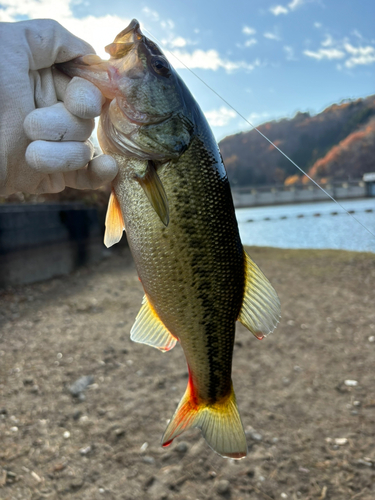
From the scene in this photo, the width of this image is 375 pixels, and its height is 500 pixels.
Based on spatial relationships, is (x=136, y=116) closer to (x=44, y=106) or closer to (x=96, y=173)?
(x=96, y=173)

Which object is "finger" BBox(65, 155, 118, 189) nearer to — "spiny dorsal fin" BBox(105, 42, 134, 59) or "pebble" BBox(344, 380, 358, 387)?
"spiny dorsal fin" BBox(105, 42, 134, 59)

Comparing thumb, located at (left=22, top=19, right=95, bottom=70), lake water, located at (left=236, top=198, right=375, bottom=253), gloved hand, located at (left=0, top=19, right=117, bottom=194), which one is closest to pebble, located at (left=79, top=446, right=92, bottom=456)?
gloved hand, located at (left=0, top=19, right=117, bottom=194)

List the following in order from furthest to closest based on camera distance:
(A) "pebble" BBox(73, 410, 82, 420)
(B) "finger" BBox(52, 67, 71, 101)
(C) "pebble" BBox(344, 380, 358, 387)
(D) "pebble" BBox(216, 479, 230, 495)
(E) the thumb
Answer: (C) "pebble" BBox(344, 380, 358, 387) < (A) "pebble" BBox(73, 410, 82, 420) < (D) "pebble" BBox(216, 479, 230, 495) < (B) "finger" BBox(52, 67, 71, 101) < (E) the thumb

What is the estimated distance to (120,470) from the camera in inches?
108

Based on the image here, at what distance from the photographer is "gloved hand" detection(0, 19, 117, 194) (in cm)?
150

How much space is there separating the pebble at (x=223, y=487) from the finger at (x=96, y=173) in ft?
6.98

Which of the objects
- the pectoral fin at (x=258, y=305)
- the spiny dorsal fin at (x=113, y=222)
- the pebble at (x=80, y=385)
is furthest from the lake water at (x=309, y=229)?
the spiny dorsal fin at (x=113, y=222)

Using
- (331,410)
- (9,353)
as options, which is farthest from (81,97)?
(9,353)

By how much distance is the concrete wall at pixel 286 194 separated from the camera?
18.2 meters

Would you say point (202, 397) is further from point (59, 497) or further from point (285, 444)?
point (285, 444)

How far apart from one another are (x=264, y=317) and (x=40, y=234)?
6.68m

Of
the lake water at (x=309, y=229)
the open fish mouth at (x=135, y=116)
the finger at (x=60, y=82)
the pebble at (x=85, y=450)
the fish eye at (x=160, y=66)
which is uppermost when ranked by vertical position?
the fish eye at (x=160, y=66)

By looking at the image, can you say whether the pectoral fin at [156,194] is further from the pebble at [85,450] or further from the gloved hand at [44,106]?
the pebble at [85,450]

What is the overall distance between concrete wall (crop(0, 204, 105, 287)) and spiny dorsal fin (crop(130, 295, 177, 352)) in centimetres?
567
